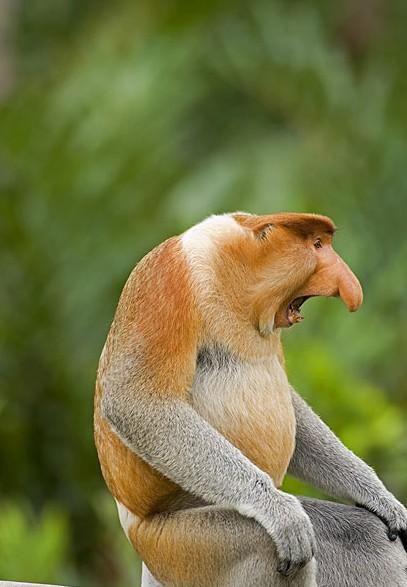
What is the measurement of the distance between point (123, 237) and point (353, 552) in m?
4.58

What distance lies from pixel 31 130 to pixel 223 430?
5069 millimetres

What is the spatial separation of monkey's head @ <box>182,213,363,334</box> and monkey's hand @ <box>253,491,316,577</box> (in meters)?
0.39

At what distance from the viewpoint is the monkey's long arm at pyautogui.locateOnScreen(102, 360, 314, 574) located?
3.29m

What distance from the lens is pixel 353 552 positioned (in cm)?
359

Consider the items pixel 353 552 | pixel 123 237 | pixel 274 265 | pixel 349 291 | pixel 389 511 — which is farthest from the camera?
pixel 123 237

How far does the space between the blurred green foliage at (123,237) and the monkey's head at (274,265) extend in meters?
2.70

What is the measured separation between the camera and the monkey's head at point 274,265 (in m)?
3.32

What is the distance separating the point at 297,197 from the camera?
8.59 m

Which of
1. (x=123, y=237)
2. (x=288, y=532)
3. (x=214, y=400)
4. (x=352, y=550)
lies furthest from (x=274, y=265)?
(x=123, y=237)

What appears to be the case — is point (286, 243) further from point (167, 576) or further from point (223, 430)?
point (167, 576)

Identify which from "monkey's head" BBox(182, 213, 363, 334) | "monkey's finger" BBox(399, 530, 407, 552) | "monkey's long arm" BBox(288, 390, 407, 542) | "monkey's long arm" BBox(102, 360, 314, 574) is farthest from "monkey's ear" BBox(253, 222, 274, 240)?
"monkey's finger" BBox(399, 530, 407, 552)

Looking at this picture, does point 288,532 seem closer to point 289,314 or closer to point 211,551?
point 211,551

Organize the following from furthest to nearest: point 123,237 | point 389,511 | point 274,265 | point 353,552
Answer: point 123,237 < point 389,511 < point 353,552 < point 274,265

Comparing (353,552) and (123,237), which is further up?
(353,552)
